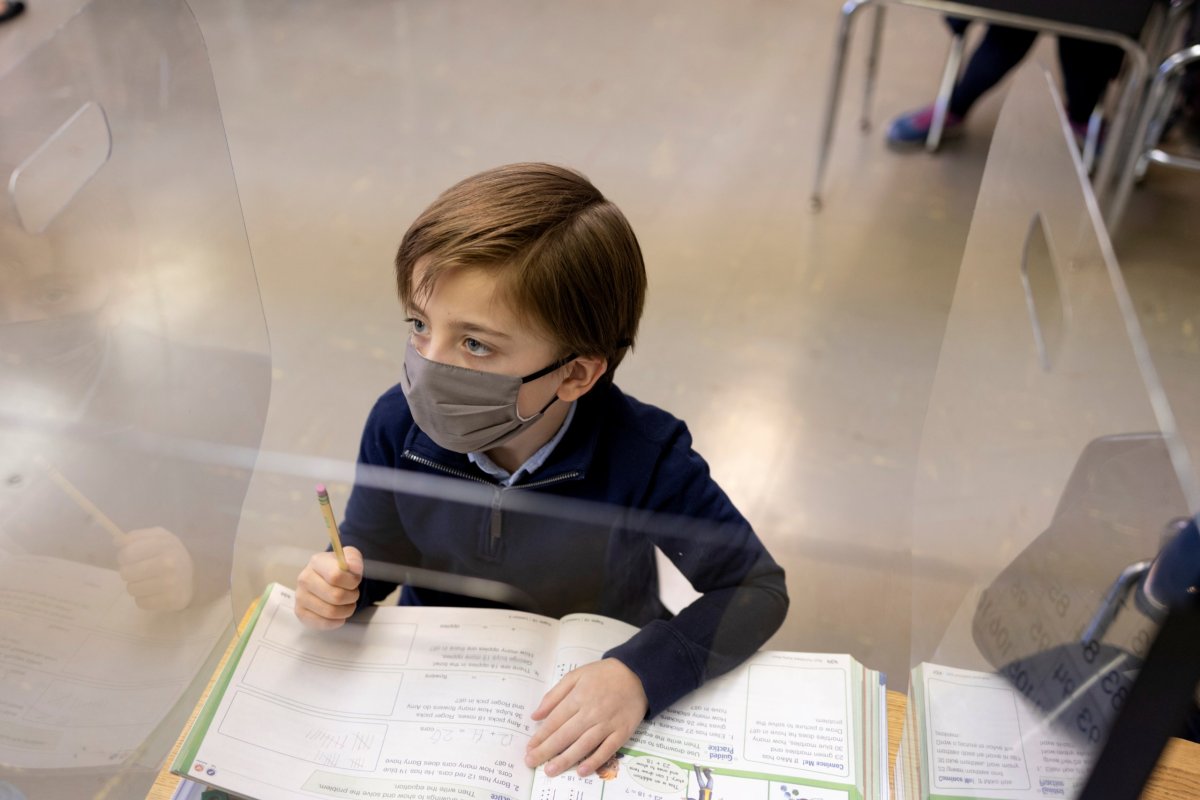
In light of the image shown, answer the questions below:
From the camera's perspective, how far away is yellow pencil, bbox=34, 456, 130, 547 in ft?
2.30

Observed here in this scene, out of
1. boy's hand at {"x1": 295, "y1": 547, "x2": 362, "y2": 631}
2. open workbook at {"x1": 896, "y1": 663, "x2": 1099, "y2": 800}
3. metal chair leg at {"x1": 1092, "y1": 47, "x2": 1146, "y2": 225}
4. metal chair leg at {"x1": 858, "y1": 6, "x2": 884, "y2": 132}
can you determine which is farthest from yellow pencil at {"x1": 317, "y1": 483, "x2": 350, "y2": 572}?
metal chair leg at {"x1": 858, "y1": 6, "x2": 884, "y2": 132}

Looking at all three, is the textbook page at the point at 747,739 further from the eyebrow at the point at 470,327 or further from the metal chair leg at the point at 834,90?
the metal chair leg at the point at 834,90

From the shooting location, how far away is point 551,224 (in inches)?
28.9

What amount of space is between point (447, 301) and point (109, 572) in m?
0.30

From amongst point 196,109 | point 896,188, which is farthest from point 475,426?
point 896,188

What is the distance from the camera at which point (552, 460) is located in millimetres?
834

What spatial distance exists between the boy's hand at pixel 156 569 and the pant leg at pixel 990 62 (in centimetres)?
206

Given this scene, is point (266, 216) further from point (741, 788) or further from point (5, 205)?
point (741, 788)

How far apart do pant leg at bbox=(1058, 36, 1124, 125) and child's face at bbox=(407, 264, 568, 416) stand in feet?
6.32

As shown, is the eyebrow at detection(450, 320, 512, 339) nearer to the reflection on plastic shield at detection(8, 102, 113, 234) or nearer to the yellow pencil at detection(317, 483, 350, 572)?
the yellow pencil at detection(317, 483, 350, 572)

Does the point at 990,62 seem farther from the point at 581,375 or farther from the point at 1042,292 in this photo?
the point at 581,375

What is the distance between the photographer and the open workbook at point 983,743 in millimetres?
466

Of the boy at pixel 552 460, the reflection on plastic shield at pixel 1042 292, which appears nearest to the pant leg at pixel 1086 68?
the reflection on plastic shield at pixel 1042 292

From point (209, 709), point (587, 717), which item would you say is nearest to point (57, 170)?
point (209, 709)
